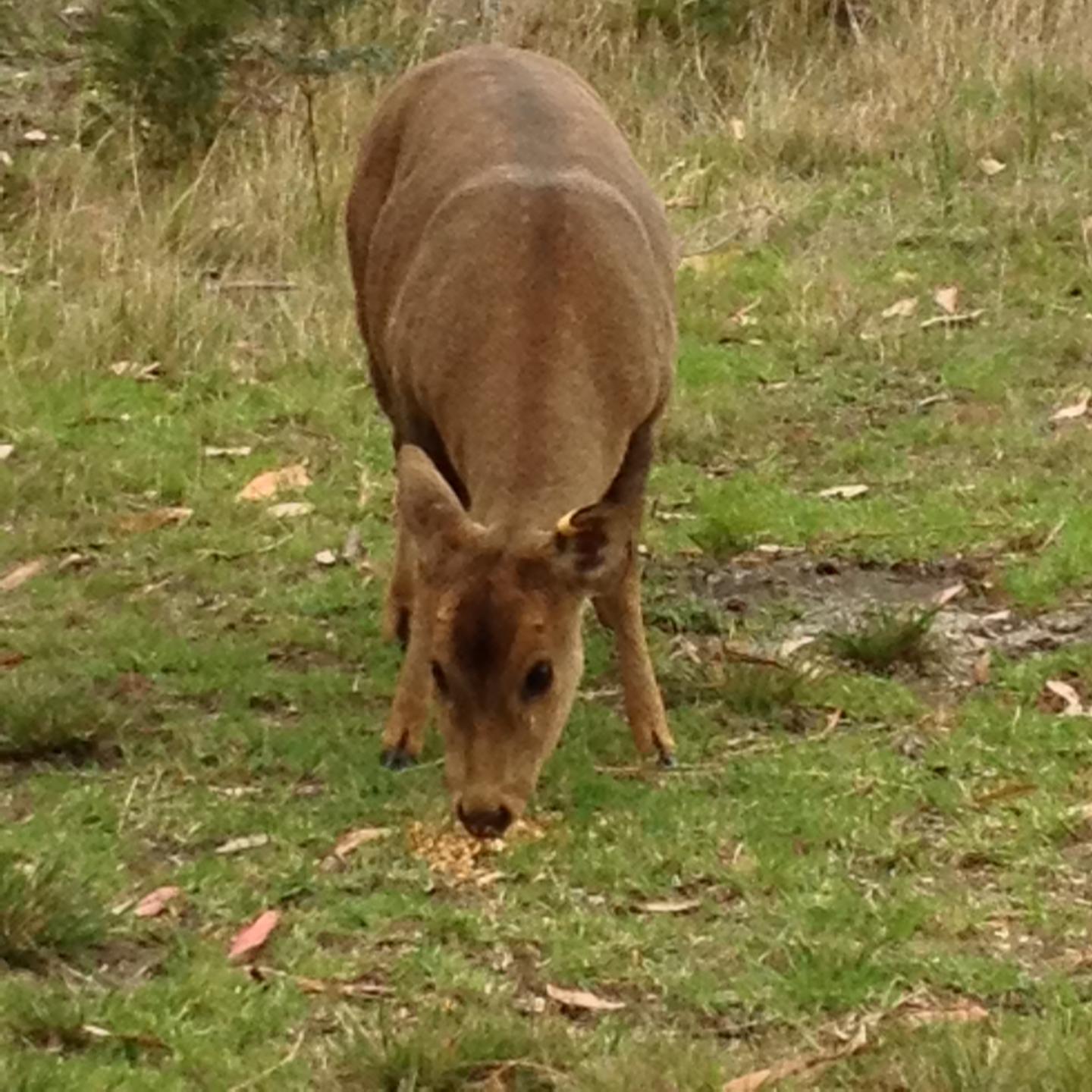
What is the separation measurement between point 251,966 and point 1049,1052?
5.13 feet

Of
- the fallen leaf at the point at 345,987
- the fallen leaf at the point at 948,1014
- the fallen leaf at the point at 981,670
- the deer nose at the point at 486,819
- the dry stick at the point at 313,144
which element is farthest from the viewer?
the dry stick at the point at 313,144

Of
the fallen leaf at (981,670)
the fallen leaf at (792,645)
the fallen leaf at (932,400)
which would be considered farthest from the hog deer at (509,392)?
the fallen leaf at (932,400)

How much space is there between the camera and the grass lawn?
443 centimetres

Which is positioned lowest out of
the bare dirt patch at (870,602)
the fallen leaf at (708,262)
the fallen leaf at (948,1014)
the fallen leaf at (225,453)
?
the fallen leaf at (708,262)

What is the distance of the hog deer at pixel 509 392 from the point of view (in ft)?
15.9

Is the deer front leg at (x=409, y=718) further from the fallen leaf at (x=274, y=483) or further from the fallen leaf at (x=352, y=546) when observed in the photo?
the fallen leaf at (x=274, y=483)

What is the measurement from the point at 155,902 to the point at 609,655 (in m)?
1.83

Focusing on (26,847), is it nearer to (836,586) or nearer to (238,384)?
(836,586)

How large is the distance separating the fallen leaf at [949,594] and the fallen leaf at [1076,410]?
64.3 inches

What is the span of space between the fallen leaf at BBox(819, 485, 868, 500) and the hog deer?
1.55 metres

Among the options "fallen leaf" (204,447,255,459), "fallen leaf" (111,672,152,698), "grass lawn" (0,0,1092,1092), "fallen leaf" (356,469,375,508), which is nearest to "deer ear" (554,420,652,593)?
"grass lawn" (0,0,1092,1092)

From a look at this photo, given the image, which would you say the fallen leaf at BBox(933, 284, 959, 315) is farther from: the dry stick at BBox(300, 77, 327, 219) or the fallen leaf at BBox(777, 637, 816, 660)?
the fallen leaf at BBox(777, 637, 816, 660)

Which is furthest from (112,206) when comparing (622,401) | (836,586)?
(622,401)

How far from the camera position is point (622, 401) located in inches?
219
